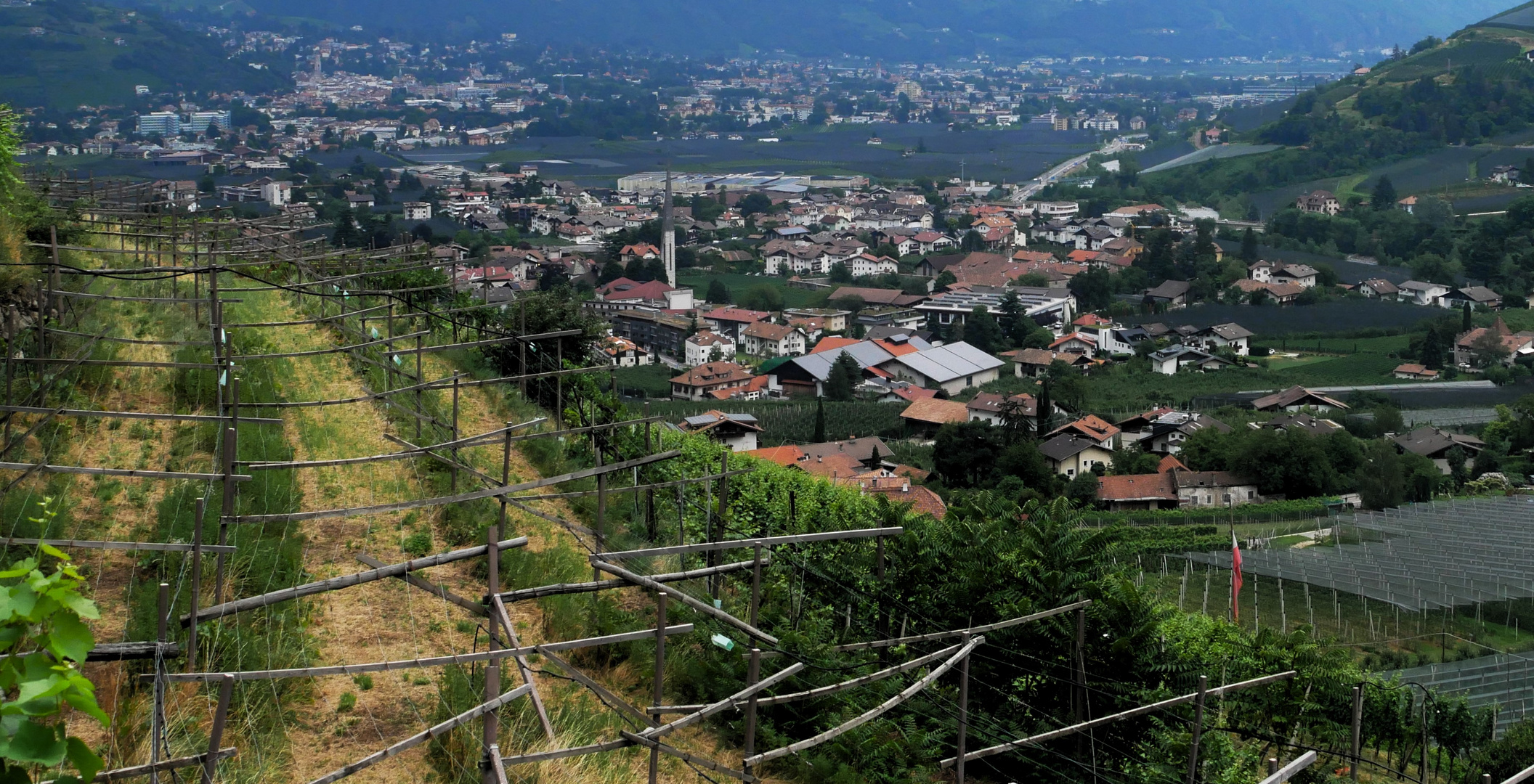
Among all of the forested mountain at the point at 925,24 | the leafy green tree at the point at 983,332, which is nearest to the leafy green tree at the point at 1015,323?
the leafy green tree at the point at 983,332

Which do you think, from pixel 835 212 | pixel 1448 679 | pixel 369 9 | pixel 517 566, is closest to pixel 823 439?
pixel 1448 679

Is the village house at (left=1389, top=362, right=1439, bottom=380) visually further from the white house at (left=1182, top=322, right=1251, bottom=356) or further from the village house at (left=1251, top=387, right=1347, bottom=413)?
the village house at (left=1251, top=387, right=1347, bottom=413)

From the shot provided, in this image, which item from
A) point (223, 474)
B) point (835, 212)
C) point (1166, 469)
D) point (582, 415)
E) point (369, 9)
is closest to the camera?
point (223, 474)

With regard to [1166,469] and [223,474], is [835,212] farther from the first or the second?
[223,474]

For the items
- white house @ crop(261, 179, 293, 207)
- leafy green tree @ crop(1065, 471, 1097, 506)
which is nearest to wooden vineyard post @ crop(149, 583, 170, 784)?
leafy green tree @ crop(1065, 471, 1097, 506)

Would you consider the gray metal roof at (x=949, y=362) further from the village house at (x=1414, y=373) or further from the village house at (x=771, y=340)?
the village house at (x=1414, y=373)

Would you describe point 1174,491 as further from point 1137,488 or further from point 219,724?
point 219,724
